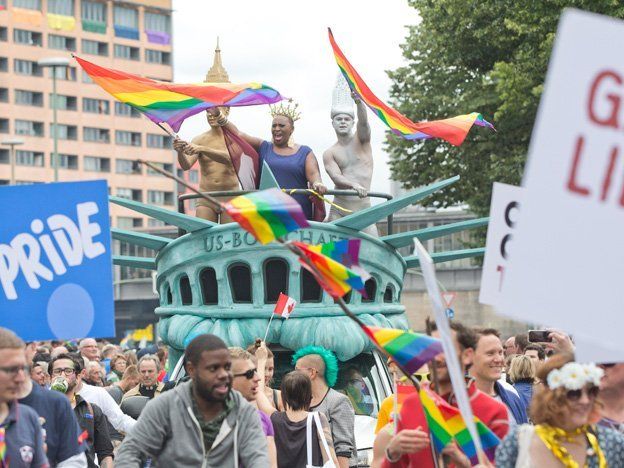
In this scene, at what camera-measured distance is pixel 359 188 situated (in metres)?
18.8

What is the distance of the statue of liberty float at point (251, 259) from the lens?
18188 millimetres

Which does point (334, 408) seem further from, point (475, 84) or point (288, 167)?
point (475, 84)

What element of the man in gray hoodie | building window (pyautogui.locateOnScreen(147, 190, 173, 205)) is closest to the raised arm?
the man in gray hoodie

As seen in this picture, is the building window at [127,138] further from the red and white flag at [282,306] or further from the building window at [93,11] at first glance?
the red and white flag at [282,306]

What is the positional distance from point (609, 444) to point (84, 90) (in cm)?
11870

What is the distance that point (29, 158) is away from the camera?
120 m

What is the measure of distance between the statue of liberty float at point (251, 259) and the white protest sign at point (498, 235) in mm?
8239

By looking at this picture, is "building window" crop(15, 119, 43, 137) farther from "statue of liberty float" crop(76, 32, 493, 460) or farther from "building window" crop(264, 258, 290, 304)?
"building window" crop(264, 258, 290, 304)

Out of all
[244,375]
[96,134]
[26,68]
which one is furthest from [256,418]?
[96,134]

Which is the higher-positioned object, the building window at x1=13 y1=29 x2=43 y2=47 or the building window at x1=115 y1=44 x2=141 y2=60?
the building window at x1=13 y1=29 x2=43 y2=47

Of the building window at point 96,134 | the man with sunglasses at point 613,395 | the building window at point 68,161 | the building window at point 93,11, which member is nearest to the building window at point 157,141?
the building window at point 96,134

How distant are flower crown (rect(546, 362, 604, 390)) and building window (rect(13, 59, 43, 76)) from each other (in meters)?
115

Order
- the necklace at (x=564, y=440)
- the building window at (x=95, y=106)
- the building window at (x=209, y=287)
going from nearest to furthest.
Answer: the necklace at (x=564, y=440) < the building window at (x=209, y=287) < the building window at (x=95, y=106)

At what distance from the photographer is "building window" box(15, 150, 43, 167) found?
118875mm
